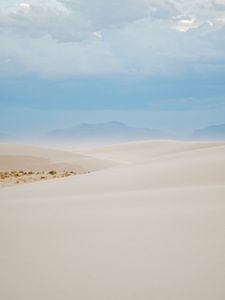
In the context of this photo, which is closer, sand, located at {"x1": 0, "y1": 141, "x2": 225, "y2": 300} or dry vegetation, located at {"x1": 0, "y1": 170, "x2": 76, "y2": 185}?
sand, located at {"x1": 0, "y1": 141, "x2": 225, "y2": 300}

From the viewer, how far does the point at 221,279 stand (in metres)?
3.31

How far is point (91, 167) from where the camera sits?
25031 millimetres

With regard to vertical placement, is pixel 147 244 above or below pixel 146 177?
below

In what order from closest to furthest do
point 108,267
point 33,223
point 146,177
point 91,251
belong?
point 108,267 < point 91,251 < point 33,223 < point 146,177

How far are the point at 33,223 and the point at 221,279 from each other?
3.04 meters

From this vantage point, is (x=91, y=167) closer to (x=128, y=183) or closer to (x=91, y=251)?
(x=128, y=183)

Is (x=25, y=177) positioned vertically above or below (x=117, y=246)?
Result: above

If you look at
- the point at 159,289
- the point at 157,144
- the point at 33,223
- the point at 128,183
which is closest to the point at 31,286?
the point at 159,289

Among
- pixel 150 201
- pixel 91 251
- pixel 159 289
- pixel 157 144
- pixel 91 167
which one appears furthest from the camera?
pixel 157 144

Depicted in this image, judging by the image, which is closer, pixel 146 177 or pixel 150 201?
pixel 150 201

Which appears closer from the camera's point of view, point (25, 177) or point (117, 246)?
point (117, 246)

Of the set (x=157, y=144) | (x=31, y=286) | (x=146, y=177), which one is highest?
(x=157, y=144)

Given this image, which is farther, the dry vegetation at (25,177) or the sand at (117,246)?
the dry vegetation at (25,177)

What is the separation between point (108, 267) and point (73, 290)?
1.67 ft
